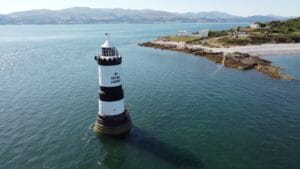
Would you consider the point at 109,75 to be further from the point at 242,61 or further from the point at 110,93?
the point at 242,61

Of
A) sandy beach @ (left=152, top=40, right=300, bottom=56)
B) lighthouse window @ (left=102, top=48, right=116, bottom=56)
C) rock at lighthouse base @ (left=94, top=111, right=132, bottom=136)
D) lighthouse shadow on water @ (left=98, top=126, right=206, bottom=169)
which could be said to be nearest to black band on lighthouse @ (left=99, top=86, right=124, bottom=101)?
rock at lighthouse base @ (left=94, top=111, right=132, bottom=136)

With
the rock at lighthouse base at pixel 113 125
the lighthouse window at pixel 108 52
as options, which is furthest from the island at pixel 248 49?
the lighthouse window at pixel 108 52

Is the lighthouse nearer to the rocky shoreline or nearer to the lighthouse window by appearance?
the lighthouse window

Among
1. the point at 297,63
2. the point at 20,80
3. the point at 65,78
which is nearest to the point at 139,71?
the point at 65,78

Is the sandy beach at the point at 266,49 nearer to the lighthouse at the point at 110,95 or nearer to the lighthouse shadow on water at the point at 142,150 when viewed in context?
the lighthouse shadow on water at the point at 142,150

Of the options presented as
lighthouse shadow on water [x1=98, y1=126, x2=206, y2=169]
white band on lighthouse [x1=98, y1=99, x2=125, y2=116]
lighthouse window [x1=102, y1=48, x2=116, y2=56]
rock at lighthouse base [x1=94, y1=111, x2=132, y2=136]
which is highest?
lighthouse window [x1=102, y1=48, x2=116, y2=56]

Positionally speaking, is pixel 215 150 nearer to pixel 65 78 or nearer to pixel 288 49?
pixel 65 78
